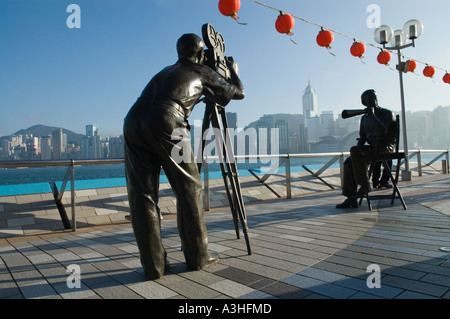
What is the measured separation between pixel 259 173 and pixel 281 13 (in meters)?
3.64

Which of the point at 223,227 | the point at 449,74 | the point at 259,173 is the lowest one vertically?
the point at 223,227

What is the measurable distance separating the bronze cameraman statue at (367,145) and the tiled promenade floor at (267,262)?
0.90m

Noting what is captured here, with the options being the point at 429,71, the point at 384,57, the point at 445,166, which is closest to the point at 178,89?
the point at 384,57

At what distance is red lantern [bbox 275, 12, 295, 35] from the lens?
6137 mm

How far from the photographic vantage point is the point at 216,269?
237cm

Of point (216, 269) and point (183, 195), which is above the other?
point (183, 195)

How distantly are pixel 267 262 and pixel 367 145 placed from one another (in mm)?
3579

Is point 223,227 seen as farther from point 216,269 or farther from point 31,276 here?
point 31,276

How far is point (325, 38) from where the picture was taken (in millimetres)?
7098

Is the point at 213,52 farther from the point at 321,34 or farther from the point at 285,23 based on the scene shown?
the point at 321,34

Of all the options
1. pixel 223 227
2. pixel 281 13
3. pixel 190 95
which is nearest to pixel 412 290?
pixel 190 95

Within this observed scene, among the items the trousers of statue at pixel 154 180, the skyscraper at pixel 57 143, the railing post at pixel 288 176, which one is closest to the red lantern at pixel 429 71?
the railing post at pixel 288 176

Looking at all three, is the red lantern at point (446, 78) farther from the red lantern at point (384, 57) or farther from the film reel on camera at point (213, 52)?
the film reel on camera at point (213, 52)

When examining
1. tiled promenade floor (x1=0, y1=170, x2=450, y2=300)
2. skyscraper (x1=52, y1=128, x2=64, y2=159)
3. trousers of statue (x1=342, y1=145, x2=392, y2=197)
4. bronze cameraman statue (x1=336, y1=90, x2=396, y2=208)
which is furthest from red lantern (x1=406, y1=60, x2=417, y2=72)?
skyscraper (x1=52, y1=128, x2=64, y2=159)
